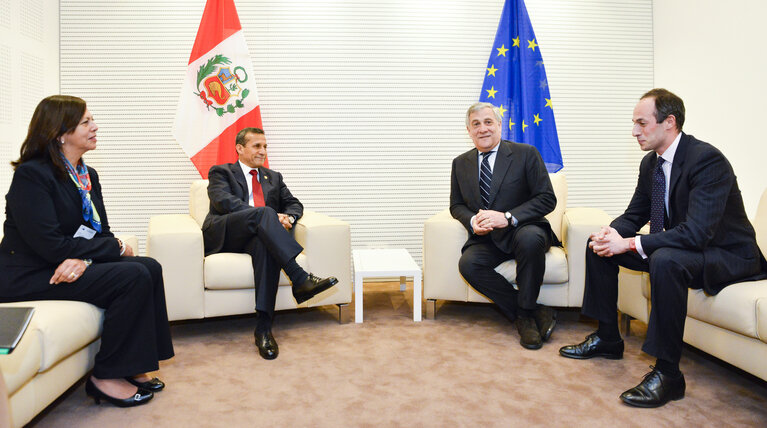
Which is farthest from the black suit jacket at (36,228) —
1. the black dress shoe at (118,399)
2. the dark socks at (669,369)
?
the dark socks at (669,369)

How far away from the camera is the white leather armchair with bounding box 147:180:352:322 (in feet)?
8.45

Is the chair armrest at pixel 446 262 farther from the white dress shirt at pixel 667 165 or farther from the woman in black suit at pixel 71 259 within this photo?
the woman in black suit at pixel 71 259

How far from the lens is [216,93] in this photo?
3.56 metres

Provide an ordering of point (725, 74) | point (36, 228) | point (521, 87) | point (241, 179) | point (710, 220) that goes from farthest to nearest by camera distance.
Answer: point (521, 87) → point (725, 74) → point (241, 179) → point (710, 220) → point (36, 228)

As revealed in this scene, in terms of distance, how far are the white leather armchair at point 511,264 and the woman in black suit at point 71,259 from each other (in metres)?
1.50

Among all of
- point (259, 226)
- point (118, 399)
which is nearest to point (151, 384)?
point (118, 399)

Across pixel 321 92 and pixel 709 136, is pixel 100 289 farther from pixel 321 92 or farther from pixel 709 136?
pixel 709 136

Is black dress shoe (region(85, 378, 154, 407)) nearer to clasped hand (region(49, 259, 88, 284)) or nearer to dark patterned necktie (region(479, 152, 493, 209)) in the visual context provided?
clasped hand (region(49, 259, 88, 284))

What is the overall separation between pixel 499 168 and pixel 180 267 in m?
1.74

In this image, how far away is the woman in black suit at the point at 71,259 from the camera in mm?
1779

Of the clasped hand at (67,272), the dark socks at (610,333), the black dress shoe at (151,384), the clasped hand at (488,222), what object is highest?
the clasped hand at (488,222)

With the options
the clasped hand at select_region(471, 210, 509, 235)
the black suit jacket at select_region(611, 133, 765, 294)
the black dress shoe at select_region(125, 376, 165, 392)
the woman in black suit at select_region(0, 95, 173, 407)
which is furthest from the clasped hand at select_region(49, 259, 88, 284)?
the black suit jacket at select_region(611, 133, 765, 294)

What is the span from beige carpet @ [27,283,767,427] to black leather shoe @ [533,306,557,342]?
77 mm

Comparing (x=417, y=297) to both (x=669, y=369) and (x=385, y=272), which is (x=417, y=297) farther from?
(x=669, y=369)
